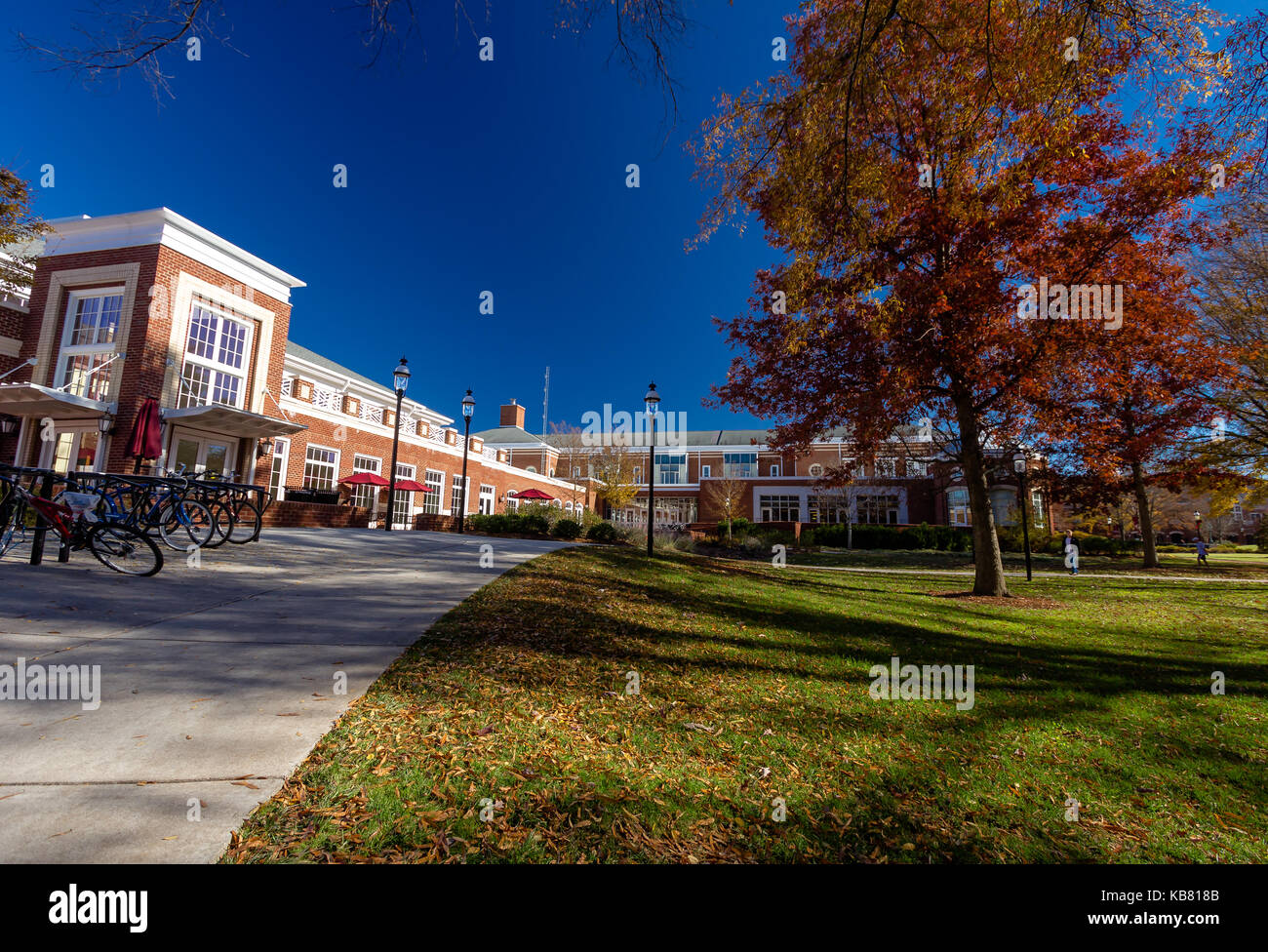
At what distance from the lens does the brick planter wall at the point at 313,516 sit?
1581 centimetres

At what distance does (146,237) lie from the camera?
1487 centimetres

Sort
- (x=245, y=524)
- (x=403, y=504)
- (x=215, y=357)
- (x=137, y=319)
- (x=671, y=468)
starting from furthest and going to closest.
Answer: (x=671, y=468) < (x=403, y=504) < (x=215, y=357) < (x=137, y=319) < (x=245, y=524)

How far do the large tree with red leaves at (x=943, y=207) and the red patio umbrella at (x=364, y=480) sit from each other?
17011 mm

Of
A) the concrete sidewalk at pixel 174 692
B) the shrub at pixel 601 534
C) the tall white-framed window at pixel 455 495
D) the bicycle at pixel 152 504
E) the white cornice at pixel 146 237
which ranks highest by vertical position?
the white cornice at pixel 146 237

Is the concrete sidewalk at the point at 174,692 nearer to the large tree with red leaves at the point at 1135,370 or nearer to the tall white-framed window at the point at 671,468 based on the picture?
the large tree with red leaves at the point at 1135,370

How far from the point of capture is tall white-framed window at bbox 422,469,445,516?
2717 centimetres

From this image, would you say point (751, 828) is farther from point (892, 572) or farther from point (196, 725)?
point (892, 572)

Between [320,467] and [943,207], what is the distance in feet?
73.9

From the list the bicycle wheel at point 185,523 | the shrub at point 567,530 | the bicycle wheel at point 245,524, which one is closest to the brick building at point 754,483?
the shrub at point 567,530

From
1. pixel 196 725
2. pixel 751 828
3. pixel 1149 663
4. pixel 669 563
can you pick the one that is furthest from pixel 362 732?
pixel 669 563

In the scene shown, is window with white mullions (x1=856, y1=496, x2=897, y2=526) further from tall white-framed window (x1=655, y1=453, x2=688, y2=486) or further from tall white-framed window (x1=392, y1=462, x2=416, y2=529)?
tall white-framed window (x1=392, y1=462, x2=416, y2=529)

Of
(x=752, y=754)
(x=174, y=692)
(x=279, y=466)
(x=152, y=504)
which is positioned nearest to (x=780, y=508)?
(x=279, y=466)

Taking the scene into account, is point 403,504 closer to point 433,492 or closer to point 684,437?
point 433,492

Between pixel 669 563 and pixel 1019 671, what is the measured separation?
6943 millimetres
